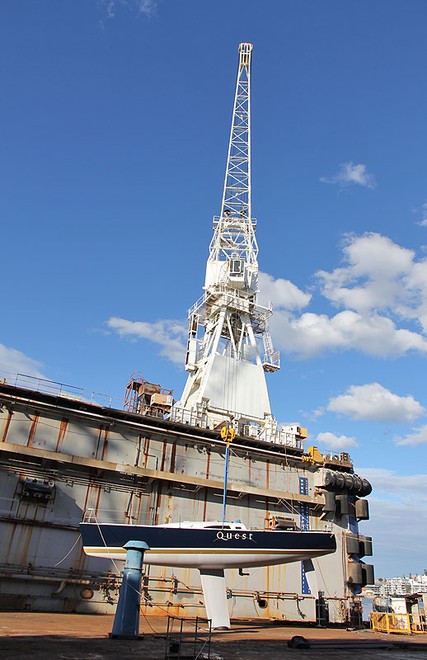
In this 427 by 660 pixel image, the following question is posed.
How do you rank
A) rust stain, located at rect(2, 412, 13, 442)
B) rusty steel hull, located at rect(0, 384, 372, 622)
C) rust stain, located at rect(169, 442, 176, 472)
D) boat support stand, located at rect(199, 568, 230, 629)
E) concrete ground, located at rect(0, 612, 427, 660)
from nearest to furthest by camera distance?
1. concrete ground, located at rect(0, 612, 427, 660)
2. boat support stand, located at rect(199, 568, 230, 629)
3. rusty steel hull, located at rect(0, 384, 372, 622)
4. rust stain, located at rect(2, 412, 13, 442)
5. rust stain, located at rect(169, 442, 176, 472)

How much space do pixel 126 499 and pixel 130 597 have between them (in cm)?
1387

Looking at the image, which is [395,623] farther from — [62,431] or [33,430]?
[33,430]

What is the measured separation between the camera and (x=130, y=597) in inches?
560

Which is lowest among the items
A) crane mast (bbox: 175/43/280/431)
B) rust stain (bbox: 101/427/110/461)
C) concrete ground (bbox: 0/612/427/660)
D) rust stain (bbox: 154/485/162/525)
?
concrete ground (bbox: 0/612/427/660)

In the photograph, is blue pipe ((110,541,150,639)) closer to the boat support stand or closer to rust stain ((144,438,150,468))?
the boat support stand

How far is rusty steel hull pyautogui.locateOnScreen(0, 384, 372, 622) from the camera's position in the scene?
2480 centimetres

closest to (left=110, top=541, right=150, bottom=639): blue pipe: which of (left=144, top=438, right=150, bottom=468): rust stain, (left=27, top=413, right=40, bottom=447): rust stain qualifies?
(left=27, top=413, right=40, bottom=447): rust stain

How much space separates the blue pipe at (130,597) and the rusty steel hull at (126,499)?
9824mm

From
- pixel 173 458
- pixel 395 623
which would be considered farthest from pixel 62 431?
pixel 395 623

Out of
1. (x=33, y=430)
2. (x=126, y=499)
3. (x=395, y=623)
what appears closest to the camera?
(x=33, y=430)

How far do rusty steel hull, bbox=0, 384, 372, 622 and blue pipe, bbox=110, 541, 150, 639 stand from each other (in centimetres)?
982

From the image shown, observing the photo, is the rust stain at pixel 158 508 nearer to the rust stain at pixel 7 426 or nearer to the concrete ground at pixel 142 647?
the concrete ground at pixel 142 647

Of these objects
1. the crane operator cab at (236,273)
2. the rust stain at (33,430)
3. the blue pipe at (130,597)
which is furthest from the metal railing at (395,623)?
the crane operator cab at (236,273)

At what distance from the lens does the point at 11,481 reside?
25.4m
